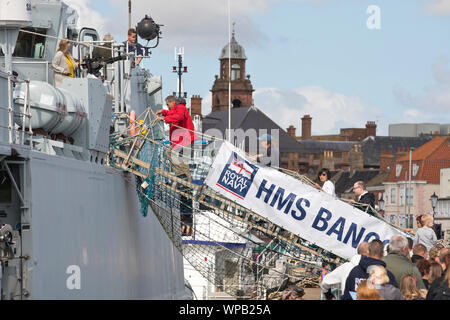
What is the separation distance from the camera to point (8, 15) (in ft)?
50.4

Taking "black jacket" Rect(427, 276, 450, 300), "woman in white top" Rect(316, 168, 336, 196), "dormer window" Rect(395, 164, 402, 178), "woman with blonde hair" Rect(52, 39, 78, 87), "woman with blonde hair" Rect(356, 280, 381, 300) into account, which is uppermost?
"woman with blonde hair" Rect(52, 39, 78, 87)

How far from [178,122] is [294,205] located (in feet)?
7.97

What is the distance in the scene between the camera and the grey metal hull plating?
41.5 ft

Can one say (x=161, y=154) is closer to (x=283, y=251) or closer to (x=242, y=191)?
(x=242, y=191)

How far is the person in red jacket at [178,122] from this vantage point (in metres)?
17.3

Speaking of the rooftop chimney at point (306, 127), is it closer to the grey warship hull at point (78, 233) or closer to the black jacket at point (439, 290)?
the grey warship hull at point (78, 233)

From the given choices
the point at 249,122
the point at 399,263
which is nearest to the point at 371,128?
the point at 249,122

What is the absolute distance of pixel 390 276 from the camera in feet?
32.8

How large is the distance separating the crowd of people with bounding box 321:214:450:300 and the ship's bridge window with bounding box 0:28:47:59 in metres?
7.89

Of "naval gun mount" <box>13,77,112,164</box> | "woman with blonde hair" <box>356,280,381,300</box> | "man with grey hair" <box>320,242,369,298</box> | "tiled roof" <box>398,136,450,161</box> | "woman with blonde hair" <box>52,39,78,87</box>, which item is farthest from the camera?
"tiled roof" <box>398,136,450,161</box>

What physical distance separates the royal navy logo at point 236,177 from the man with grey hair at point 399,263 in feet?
18.8

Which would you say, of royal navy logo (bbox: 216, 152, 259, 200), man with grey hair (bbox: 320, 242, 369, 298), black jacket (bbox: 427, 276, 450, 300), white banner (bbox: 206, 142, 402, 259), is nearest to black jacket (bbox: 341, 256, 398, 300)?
man with grey hair (bbox: 320, 242, 369, 298)

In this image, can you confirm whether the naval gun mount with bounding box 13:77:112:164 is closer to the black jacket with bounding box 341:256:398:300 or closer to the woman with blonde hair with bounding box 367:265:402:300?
the black jacket with bounding box 341:256:398:300

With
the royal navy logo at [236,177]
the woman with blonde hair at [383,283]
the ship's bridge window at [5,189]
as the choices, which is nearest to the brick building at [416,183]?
the royal navy logo at [236,177]
